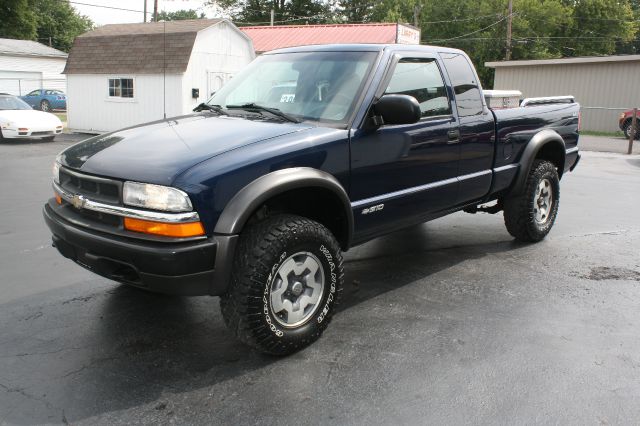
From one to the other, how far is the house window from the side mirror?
18444 millimetres

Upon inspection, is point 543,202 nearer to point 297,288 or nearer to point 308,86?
point 308,86

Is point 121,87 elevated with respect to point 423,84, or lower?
elevated

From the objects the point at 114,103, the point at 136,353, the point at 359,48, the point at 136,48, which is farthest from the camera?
the point at 114,103

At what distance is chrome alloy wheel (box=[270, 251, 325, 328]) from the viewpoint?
3.42 meters

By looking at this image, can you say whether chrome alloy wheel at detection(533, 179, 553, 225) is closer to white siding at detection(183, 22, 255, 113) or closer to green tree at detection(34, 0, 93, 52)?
white siding at detection(183, 22, 255, 113)

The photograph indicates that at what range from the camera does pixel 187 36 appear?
771 inches

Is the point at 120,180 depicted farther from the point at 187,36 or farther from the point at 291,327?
the point at 187,36

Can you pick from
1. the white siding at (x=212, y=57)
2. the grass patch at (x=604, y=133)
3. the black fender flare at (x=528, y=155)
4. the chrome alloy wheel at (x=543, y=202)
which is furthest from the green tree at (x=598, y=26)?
the black fender flare at (x=528, y=155)

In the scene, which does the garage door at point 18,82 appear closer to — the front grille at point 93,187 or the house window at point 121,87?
the house window at point 121,87

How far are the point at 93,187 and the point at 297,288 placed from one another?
133cm

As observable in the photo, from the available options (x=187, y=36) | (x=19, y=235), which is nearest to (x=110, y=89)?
(x=187, y=36)

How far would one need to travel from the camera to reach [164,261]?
9.72 ft

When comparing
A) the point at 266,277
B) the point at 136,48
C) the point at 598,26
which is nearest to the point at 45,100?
the point at 136,48

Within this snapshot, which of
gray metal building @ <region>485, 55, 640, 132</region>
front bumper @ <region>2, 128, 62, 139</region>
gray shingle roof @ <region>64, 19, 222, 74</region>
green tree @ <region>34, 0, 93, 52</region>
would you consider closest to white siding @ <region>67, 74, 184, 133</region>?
gray shingle roof @ <region>64, 19, 222, 74</region>
